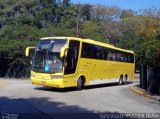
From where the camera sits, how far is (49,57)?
2284cm

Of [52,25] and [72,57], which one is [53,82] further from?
[52,25]

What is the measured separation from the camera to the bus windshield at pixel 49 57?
22656 millimetres

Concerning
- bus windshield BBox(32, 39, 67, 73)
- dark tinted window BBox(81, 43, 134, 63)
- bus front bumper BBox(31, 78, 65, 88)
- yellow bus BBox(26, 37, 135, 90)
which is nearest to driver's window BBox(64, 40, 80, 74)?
yellow bus BBox(26, 37, 135, 90)

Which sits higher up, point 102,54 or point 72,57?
point 102,54

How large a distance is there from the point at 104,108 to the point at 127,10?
69090 mm

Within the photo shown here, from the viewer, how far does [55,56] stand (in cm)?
2273

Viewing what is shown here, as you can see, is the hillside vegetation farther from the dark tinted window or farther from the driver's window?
the driver's window

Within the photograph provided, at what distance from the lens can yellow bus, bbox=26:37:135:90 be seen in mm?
22641

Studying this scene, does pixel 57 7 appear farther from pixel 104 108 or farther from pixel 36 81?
pixel 104 108

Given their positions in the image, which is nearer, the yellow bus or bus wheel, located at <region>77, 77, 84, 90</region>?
the yellow bus

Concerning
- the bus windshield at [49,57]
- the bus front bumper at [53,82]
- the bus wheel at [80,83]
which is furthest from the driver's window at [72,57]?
the bus wheel at [80,83]

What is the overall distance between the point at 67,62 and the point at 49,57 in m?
1.07

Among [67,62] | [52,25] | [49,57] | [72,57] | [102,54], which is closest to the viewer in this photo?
[49,57]

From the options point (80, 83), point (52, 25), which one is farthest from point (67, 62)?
point (52, 25)
